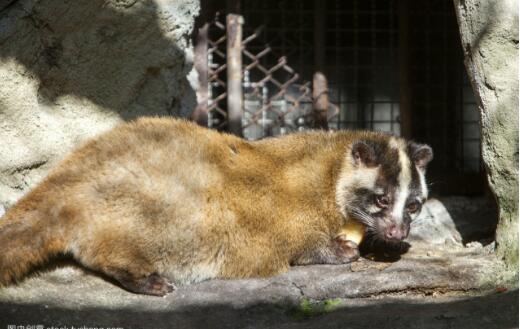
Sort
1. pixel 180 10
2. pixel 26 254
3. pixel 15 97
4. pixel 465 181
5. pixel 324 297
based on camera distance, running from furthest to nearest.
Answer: pixel 465 181 < pixel 180 10 < pixel 15 97 < pixel 324 297 < pixel 26 254

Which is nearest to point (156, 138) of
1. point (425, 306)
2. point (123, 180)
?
point (123, 180)

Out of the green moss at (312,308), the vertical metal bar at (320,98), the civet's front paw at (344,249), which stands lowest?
the green moss at (312,308)

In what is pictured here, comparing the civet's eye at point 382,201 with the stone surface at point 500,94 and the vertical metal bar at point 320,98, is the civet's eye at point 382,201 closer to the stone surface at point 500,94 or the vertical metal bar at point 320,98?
the stone surface at point 500,94

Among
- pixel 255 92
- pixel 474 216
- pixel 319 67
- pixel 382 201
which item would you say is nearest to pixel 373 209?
pixel 382 201

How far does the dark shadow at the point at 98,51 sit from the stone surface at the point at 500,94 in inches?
96.9

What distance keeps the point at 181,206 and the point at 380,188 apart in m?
1.53

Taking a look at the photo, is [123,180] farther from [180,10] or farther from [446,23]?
[446,23]

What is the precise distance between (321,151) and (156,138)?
1.31 m

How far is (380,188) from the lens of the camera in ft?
19.4

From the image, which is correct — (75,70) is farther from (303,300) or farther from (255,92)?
(303,300)

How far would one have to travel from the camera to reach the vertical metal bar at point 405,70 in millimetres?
7742

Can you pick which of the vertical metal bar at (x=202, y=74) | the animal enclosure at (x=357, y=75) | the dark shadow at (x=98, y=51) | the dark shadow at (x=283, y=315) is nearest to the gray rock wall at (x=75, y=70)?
the dark shadow at (x=98, y=51)

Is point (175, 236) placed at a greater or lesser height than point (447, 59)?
lesser

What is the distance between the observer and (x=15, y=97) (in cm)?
609
